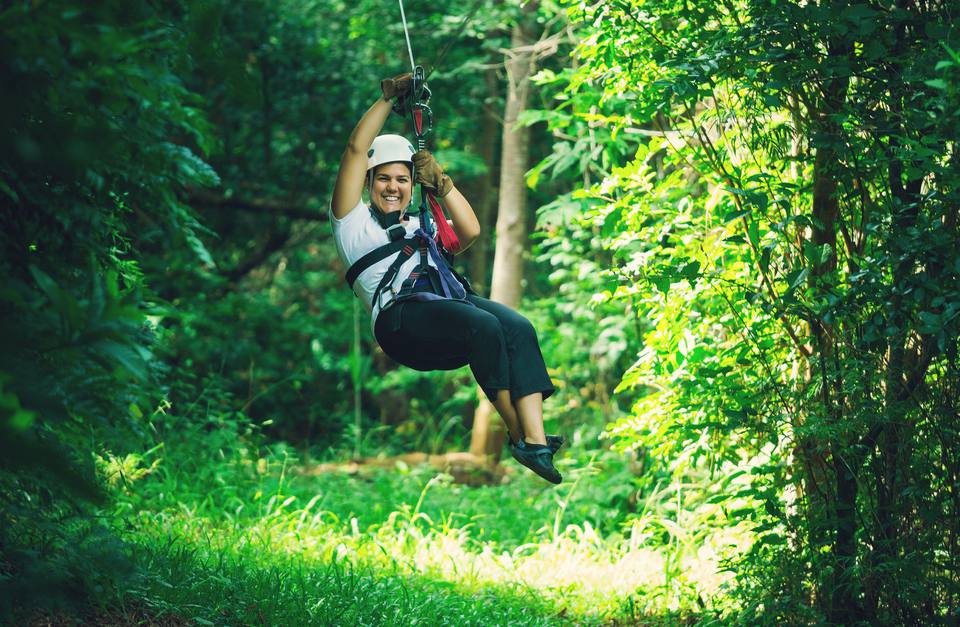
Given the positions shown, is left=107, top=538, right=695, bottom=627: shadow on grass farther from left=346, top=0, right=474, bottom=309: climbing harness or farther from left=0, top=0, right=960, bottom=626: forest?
left=346, top=0, right=474, bottom=309: climbing harness

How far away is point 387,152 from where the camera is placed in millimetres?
4730

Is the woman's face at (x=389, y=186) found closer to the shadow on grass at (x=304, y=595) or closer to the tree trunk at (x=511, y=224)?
the shadow on grass at (x=304, y=595)

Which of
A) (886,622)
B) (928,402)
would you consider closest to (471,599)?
(886,622)

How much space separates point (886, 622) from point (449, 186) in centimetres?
267

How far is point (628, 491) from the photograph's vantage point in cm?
738

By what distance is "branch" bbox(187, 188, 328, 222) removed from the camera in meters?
10.7

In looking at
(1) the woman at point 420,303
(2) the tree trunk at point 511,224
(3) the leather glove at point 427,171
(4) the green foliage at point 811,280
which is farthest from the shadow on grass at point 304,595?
(2) the tree trunk at point 511,224

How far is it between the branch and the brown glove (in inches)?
242

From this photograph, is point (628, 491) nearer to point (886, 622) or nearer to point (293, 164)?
point (886, 622)

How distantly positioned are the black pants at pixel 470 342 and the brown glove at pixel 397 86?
0.97m

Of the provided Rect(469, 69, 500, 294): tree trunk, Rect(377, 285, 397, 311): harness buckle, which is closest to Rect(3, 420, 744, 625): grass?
Rect(377, 285, 397, 311): harness buckle

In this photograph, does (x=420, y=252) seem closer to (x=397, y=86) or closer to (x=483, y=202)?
(x=397, y=86)

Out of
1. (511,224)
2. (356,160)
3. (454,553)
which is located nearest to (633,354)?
(511,224)

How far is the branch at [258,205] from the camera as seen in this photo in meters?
10.7
